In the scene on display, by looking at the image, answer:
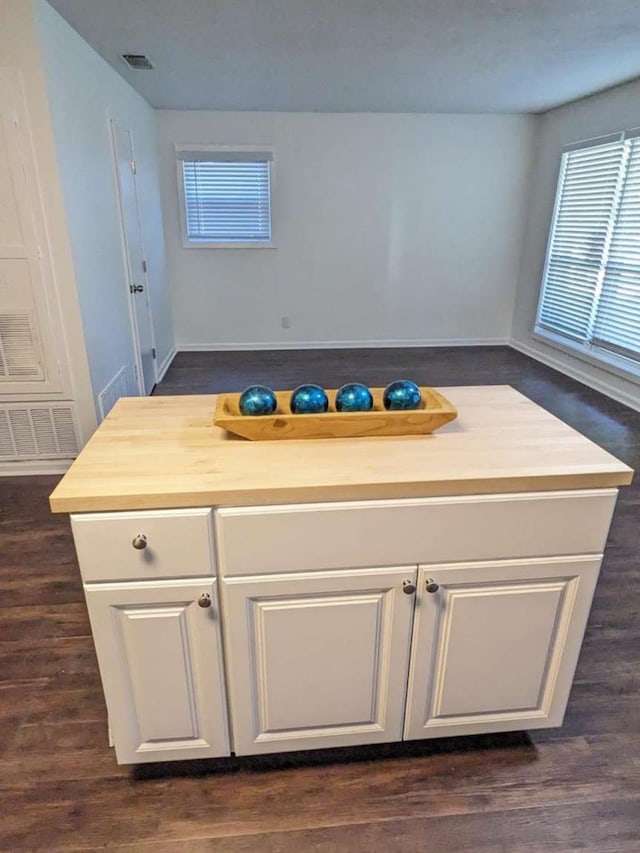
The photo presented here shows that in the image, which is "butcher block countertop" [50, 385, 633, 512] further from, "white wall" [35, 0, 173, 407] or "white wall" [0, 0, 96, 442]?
"white wall" [35, 0, 173, 407]

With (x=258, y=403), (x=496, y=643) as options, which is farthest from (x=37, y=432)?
(x=496, y=643)

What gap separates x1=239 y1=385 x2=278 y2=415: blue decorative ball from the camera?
132 centimetres

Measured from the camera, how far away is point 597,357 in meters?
4.68

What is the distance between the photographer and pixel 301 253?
Result: 5.76m

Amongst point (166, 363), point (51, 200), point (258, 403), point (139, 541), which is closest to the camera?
point (139, 541)

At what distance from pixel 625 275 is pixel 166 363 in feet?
13.5

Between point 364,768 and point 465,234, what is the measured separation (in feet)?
18.3

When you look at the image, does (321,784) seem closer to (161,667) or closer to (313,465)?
(161,667)

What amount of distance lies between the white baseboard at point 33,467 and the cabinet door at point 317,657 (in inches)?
89.6

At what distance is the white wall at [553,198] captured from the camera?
4.29 metres

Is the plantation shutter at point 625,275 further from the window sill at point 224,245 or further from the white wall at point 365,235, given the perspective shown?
the window sill at point 224,245

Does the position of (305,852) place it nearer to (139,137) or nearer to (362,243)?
(139,137)

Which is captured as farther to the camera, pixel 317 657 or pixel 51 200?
pixel 51 200

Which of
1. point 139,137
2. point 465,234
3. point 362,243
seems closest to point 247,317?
point 362,243
